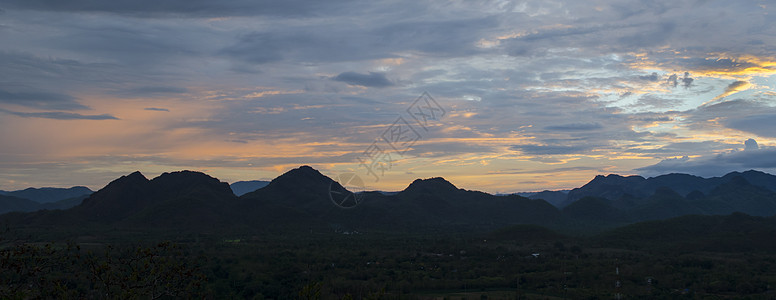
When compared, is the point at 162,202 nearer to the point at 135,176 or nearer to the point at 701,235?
the point at 135,176

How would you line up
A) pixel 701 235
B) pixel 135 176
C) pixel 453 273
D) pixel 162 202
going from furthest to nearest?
pixel 135 176
pixel 162 202
pixel 701 235
pixel 453 273

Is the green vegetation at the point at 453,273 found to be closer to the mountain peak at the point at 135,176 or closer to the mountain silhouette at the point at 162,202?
the mountain silhouette at the point at 162,202

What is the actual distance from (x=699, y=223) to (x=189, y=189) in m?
153

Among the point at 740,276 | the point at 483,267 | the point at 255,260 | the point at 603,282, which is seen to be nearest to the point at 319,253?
the point at 255,260

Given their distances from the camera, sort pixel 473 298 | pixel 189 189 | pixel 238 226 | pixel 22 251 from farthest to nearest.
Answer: pixel 189 189
pixel 238 226
pixel 473 298
pixel 22 251

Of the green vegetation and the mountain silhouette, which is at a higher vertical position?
the mountain silhouette

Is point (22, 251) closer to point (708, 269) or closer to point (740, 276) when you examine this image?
point (740, 276)

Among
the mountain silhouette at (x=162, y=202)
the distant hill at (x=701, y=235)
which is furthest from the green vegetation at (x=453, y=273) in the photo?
the mountain silhouette at (x=162, y=202)

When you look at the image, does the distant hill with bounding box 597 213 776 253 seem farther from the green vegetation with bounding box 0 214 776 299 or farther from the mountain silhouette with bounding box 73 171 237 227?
the mountain silhouette with bounding box 73 171 237 227

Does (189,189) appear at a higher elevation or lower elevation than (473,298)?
higher

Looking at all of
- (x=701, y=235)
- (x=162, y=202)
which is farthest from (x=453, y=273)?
(x=162, y=202)

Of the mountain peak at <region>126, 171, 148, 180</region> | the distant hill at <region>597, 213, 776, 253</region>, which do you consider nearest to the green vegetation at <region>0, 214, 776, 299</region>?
the distant hill at <region>597, 213, 776, 253</region>

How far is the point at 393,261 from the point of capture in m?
68.4

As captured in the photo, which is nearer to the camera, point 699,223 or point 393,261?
point 393,261
